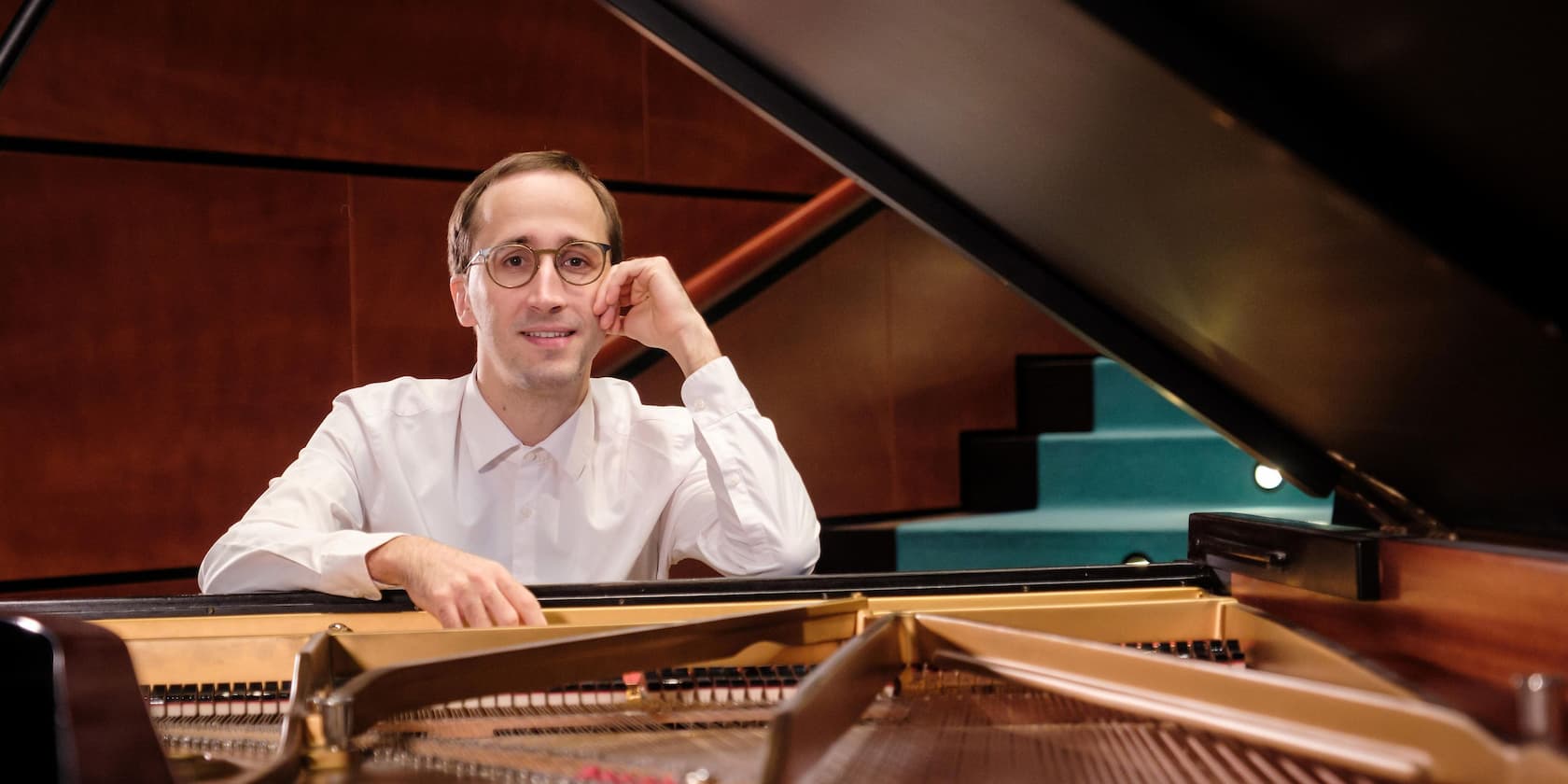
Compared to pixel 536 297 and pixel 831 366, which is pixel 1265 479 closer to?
pixel 831 366

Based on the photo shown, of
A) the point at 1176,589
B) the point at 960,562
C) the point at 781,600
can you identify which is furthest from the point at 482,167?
the point at 1176,589

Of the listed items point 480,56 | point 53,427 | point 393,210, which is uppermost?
point 480,56

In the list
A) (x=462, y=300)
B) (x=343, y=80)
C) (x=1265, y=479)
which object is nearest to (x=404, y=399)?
(x=462, y=300)

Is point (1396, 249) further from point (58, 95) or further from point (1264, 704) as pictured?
point (58, 95)

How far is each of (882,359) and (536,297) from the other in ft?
6.23

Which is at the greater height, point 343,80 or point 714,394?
point 343,80

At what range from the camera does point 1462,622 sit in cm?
98

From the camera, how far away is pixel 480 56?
309cm

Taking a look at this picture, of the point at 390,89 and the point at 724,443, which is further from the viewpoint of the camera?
the point at 390,89

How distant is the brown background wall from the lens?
2572 millimetres

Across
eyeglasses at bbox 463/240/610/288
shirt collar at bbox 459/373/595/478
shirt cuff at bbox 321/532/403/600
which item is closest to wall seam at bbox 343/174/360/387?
shirt collar at bbox 459/373/595/478

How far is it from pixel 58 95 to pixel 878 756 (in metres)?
2.47

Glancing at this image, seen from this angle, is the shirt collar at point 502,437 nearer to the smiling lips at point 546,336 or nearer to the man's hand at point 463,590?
the smiling lips at point 546,336

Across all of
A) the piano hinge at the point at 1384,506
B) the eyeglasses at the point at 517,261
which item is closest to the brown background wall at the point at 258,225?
the eyeglasses at the point at 517,261
